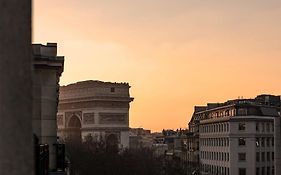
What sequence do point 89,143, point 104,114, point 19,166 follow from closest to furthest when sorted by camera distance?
point 19,166 → point 89,143 → point 104,114

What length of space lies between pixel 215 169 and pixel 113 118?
2568 centimetres

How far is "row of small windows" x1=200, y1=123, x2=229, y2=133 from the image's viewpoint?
366ft

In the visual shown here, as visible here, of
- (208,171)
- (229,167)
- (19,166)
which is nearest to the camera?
(19,166)

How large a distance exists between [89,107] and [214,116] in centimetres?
2883

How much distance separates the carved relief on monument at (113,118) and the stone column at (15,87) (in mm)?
121270

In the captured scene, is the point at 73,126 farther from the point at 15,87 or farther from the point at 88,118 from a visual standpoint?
the point at 15,87

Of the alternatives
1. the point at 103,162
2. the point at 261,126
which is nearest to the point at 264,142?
the point at 261,126

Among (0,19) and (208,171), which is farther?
(208,171)

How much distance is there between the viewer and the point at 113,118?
418 feet

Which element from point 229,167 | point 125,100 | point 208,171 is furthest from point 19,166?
point 125,100

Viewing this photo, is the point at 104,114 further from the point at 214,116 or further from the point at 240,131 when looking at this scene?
the point at 240,131

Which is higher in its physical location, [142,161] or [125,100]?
[125,100]

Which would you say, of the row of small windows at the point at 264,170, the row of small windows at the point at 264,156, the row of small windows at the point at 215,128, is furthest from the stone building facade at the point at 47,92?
the row of small windows at the point at 215,128

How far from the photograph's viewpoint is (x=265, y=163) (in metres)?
110
